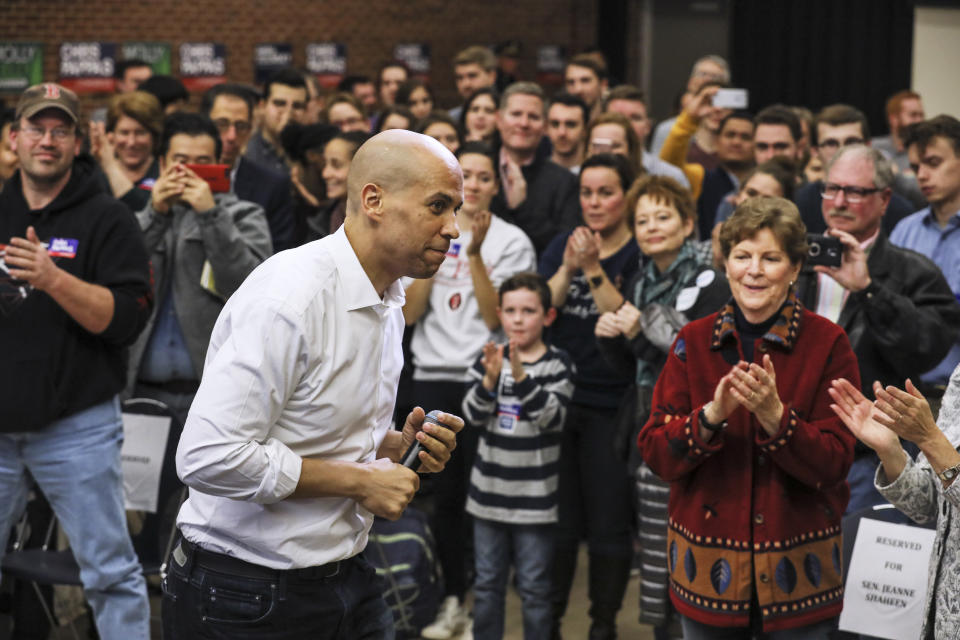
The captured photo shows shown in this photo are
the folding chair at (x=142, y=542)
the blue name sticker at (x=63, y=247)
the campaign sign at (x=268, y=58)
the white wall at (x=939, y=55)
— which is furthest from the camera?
the campaign sign at (x=268, y=58)

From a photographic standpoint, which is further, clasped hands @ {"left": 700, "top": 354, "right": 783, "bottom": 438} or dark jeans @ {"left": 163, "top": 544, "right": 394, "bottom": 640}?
clasped hands @ {"left": 700, "top": 354, "right": 783, "bottom": 438}

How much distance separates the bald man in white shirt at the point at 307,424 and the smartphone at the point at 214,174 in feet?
7.32

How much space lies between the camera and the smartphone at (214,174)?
451cm

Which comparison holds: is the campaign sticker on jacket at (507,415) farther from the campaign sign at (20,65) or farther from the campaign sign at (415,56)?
Result: the campaign sign at (415,56)

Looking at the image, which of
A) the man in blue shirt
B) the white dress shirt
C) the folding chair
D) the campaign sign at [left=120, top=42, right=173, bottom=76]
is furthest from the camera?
the campaign sign at [left=120, top=42, right=173, bottom=76]

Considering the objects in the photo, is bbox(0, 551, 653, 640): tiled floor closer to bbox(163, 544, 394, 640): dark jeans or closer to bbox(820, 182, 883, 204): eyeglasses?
bbox(820, 182, 883, 204): eyeglasses

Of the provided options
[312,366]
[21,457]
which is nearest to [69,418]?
[21,457]

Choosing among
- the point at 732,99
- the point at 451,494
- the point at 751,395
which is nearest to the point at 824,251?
the point at 751,395

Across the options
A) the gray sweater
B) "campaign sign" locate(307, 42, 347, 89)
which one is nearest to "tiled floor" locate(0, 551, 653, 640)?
the gray sweater

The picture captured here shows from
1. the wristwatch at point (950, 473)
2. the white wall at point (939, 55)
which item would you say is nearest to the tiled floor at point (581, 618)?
the wristwatch at point (950, 473)

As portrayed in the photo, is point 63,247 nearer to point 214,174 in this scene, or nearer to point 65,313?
point 65,313

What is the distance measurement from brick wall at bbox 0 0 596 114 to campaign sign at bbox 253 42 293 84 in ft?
0.17

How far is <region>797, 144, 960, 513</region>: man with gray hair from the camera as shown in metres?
3.62

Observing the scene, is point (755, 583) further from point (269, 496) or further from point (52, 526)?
point (52, 526)
